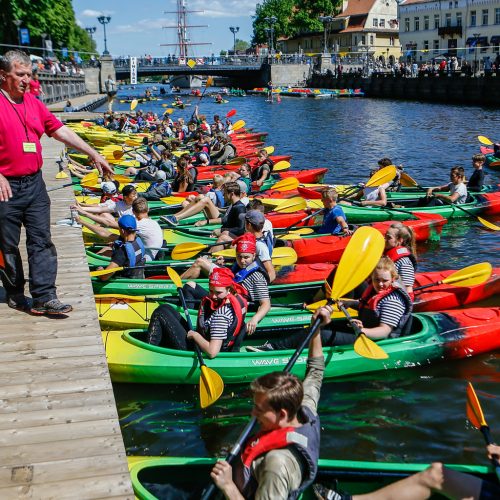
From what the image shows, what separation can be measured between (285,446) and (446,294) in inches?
221

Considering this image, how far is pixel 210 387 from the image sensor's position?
19.7ft

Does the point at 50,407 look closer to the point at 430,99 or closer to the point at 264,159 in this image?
the point at 264,159

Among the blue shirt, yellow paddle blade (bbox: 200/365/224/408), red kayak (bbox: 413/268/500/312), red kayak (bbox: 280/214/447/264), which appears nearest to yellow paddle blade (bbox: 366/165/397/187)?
the blue shirt

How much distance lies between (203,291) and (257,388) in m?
4.28

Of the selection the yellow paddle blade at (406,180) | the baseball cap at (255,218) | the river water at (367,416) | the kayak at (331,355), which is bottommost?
the river water at (367,416)

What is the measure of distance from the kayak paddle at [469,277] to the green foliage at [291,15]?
86.9m

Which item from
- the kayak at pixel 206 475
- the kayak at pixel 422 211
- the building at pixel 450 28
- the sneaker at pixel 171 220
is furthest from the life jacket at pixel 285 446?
the building at pixel 450 28

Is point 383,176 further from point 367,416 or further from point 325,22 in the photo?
point 325,22

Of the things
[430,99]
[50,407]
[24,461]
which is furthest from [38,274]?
[430,99]

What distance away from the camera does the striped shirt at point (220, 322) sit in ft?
20.8

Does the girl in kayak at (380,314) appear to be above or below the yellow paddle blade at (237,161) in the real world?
below

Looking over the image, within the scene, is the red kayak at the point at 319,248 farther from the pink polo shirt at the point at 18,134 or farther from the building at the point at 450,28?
the building at the point at 450,28

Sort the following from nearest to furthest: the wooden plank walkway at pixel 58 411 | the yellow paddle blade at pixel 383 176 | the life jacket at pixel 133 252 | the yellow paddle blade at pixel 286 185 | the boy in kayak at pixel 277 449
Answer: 1. the wooden plank walkway at pixel 58 411
2. the boy in kayak at pixel 277 449
3. the life jacket at pixel 133 252
4. the yellow paddle blade at pixel 383 176
5. the yellow paddle blade at pixel 286 185

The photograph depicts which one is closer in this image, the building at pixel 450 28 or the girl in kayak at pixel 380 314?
the girl in kayak at pixel 380 314
